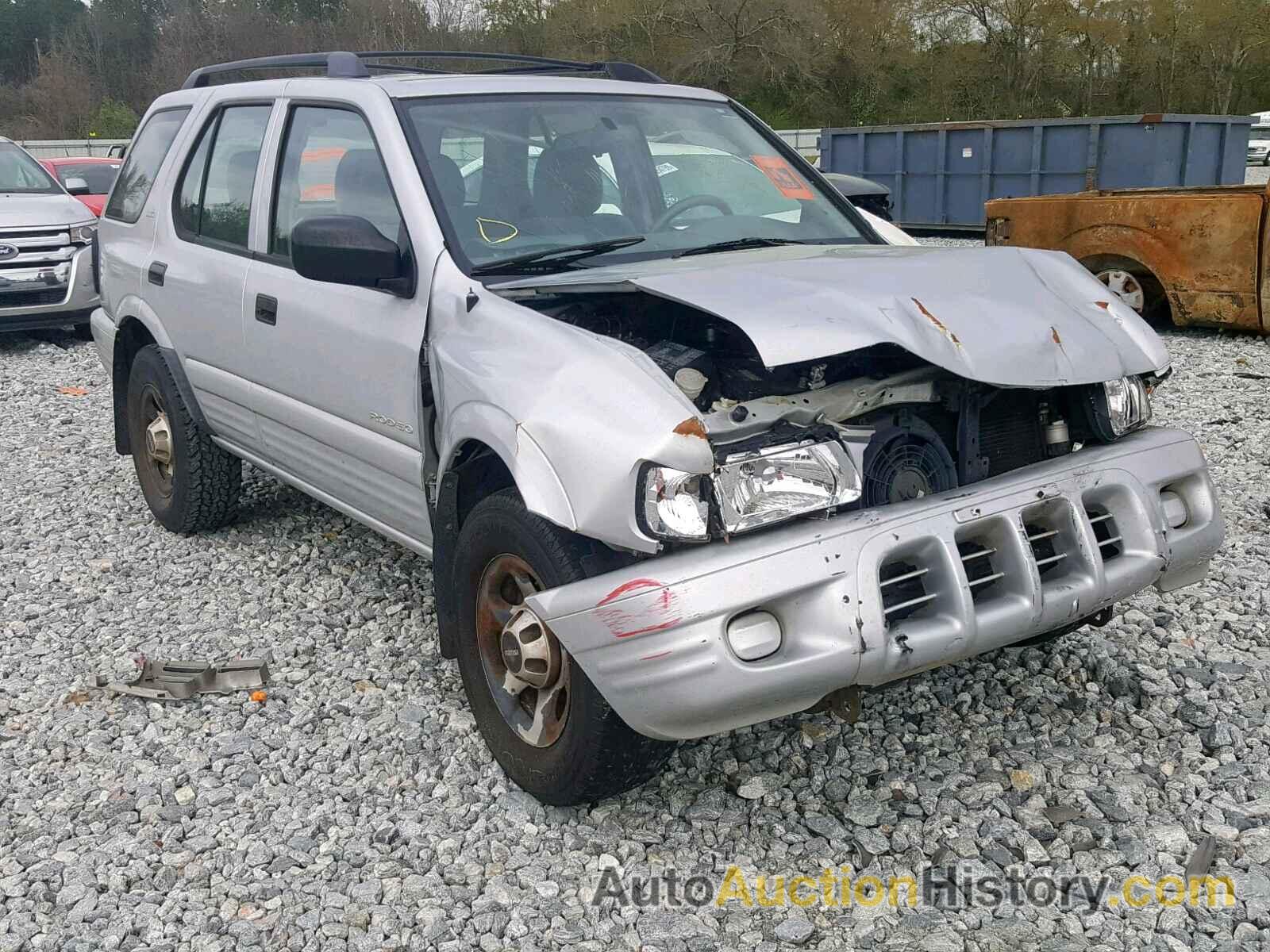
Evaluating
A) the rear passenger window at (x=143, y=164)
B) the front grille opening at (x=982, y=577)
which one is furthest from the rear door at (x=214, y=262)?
the front grille opening at (x=982, y=577)

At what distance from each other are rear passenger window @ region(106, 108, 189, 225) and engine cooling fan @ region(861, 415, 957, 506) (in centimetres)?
377

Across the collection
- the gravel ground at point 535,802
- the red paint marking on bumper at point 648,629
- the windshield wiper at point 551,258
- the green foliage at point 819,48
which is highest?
the green foliage at point 819,48

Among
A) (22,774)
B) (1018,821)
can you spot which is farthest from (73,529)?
(1018,821)

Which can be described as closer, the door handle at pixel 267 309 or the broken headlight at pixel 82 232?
the door handle at pixel 267 309

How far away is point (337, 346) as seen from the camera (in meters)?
3.94

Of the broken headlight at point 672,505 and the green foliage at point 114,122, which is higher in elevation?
the green foliage at point 114,122

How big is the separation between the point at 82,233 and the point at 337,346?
28.2ft

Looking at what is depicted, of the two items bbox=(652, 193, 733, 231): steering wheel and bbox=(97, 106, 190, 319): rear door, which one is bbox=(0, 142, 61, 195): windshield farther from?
bbox=(652, 193, 733, 231): steering wheel

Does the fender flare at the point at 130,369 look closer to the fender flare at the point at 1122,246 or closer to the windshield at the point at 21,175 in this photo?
the windshield at the point at 21,175

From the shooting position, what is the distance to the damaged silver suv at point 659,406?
2689mm

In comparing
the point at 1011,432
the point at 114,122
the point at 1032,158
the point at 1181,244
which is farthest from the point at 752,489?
the point at 114,122

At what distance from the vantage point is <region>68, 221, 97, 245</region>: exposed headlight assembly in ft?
36.6

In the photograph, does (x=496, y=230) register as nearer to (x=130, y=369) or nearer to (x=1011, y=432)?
(x=1011, y=432)

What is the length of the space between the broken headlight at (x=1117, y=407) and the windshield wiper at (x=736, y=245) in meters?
1.12
